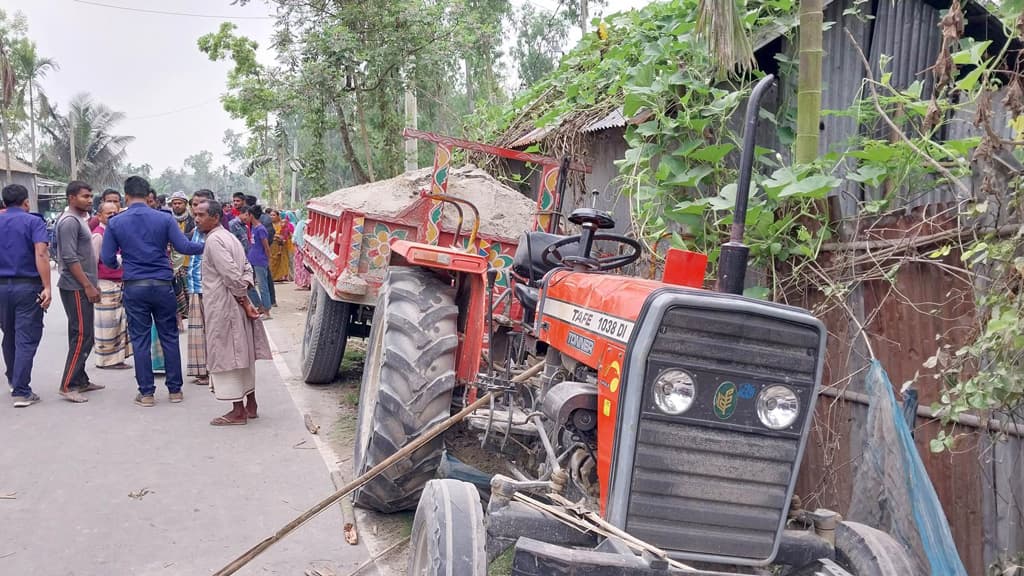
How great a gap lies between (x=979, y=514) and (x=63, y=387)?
23.3 ft

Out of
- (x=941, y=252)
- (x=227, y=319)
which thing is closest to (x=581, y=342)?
(x=941, y=252)

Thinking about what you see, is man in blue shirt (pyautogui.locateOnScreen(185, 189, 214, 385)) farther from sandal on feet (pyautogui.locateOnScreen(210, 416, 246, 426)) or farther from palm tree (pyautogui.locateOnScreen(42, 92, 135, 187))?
palm tree (pyautogui.locateOnScreen(42, 92, 135, 187))

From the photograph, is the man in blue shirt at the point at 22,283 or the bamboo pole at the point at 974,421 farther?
the man in blue shirt at the point at 22,283

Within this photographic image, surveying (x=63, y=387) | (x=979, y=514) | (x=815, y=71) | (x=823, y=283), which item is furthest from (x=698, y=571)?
(x=63, y=387)

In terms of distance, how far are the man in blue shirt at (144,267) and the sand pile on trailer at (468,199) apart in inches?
59.4

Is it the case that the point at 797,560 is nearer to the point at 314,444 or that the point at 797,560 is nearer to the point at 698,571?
the point at 698,571

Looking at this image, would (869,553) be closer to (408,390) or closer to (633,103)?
(408,390)

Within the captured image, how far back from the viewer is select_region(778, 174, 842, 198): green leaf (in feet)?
13.4

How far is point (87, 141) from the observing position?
1762 inches

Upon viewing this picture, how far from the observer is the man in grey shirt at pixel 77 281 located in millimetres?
7145

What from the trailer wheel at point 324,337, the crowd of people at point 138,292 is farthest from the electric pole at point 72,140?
the trailer wheel at point 324,337

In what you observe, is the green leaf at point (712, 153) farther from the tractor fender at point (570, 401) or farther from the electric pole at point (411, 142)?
the electric pole at point (411, 142)

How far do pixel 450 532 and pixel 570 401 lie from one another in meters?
0.64

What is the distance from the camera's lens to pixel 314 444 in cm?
611
